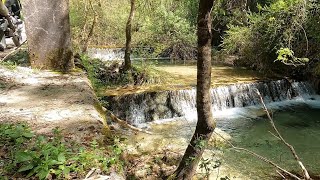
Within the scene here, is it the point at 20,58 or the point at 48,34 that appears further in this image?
the point at 20,58

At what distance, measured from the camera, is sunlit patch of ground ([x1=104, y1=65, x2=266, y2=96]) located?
9859 millimetres

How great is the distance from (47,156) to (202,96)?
1.95 m

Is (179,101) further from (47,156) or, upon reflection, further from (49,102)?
(47,156)

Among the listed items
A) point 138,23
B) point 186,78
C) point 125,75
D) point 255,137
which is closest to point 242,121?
point 255,137

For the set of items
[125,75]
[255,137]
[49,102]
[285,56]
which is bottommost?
[255,137]

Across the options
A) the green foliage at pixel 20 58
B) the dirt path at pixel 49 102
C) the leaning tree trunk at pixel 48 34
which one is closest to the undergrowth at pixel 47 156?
the dirt path at pixel 49 102

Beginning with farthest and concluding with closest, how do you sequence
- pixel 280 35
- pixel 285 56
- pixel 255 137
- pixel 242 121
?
pixel 280 35
pixel 242 121
pixel 285 56
pixel 255 137

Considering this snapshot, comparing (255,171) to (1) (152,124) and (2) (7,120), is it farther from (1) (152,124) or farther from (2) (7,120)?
(2) (7,120)

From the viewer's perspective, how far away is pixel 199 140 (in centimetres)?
372

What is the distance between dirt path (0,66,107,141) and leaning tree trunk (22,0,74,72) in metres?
0.45

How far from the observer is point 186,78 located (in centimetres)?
1204

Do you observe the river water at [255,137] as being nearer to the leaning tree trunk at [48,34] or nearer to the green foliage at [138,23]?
the leaning tree trunk at [48,34]

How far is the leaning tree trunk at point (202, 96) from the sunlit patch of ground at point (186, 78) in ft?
17.9

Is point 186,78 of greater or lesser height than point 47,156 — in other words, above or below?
below
